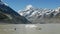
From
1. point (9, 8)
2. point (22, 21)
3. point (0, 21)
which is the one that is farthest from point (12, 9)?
point (0, 21)

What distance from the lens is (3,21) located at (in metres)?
105

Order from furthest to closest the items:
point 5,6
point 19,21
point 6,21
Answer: point 5,6, point 19,21, point 6,21

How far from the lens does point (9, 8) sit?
148m

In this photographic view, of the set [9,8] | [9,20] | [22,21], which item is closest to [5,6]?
[9,8]

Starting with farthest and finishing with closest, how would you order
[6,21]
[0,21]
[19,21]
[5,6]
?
1. [5,6]
2. [19,21]
3. [6,21]
4. [0,21]

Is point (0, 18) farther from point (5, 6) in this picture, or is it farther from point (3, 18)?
point (5, 6)

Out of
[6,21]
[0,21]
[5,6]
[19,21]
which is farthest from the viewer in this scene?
[5,6]

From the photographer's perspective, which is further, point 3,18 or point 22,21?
point 22,21

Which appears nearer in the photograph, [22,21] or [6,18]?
[6,18]

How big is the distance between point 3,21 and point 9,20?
670 centimetres

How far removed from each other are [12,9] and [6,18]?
39.1 metres

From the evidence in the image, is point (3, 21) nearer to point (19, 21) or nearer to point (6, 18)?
point (6, 18)

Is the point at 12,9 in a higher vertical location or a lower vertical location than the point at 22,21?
higher

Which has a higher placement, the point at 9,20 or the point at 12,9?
the point at 12,9
